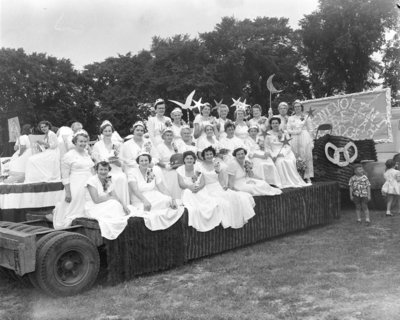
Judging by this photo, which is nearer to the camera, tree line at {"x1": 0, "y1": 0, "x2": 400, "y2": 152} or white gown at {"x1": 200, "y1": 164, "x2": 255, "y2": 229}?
white gown at {"x1": 200, "y1": 164, "x2": 255, "y2": 229}

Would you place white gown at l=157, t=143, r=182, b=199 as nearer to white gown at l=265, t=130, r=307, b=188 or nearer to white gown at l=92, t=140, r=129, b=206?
white gown at l=92, t=140, r=129, b=206

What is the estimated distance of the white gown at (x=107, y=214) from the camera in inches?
220

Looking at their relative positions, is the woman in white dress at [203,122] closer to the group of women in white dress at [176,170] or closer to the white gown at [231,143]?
the group of women in white dress at [176,170]

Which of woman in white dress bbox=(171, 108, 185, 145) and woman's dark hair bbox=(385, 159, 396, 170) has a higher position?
woman in white dress bbox=(171, 108, 185, 145)

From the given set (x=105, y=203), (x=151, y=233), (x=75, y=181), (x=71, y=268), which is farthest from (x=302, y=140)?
(x=71, y=268)

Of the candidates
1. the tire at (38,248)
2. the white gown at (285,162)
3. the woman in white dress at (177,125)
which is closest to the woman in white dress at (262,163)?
the white gown at (285,162)

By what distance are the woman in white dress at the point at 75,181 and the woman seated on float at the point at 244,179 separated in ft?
7.92

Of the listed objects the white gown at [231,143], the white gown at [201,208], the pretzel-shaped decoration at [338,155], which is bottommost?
the white gown at [201,208]

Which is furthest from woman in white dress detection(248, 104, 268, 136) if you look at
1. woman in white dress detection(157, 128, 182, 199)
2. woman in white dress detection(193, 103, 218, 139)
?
woman in white dress detection(157, 128, 182, 199)

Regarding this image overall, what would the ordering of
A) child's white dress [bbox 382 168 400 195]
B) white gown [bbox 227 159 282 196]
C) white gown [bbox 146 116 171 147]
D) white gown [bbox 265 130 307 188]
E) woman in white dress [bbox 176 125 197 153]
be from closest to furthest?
white gown [bbox 227 159 282 196] < woman in white dress [bbox 176 125 197 153] < white gown [bbox 146 116 171 147] < white gown [bbox 265 130 307 188] < child's white dress [bbox 382 168 400 195]

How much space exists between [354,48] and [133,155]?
21891 mm

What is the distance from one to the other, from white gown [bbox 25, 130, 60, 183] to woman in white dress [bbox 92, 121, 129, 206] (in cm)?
158

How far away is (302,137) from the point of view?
10.0 metres

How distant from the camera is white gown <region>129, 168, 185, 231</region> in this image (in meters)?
6.02
